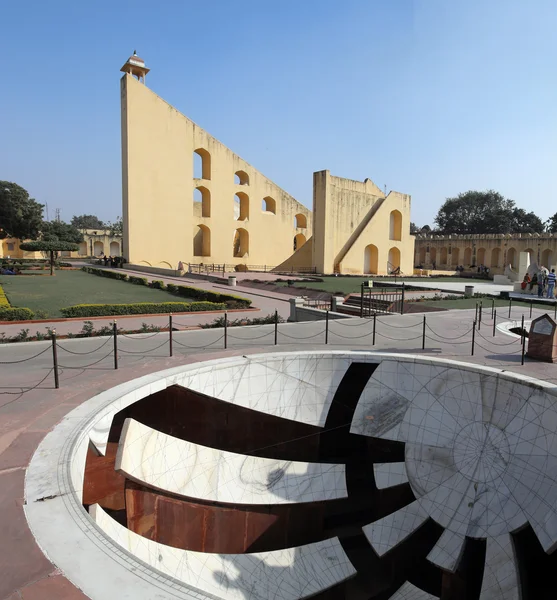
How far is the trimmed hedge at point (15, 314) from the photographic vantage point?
30.3ft

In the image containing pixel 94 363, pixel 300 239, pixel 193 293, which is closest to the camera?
pixel 94 363

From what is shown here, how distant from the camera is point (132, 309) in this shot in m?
10.6

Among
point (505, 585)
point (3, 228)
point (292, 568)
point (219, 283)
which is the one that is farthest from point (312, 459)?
point (3, 228)

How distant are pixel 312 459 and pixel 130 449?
3051 mm

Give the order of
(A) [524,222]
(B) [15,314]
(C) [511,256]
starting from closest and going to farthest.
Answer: (B) [15,314] → (C) [511,256] → (A) [524,222]

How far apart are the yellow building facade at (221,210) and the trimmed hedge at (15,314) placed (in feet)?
50.6

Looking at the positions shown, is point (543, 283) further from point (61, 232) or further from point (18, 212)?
point (61, 232)

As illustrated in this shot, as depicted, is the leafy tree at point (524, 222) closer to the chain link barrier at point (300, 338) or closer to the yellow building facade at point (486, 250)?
the yellow building facade at point (486, 250)

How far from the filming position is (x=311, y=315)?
10500 millimetres

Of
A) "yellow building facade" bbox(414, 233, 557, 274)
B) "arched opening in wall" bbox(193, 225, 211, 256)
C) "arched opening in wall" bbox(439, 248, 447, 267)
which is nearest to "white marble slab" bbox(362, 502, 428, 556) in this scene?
"arched opening in wall" bbox(193, 225, 211, 256)

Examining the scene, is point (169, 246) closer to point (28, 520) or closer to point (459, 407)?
point (459, 407)

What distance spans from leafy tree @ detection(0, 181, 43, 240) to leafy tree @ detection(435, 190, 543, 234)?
133 ft

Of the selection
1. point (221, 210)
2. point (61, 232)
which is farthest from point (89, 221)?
point (221, 210)

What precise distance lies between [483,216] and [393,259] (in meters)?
24.3
